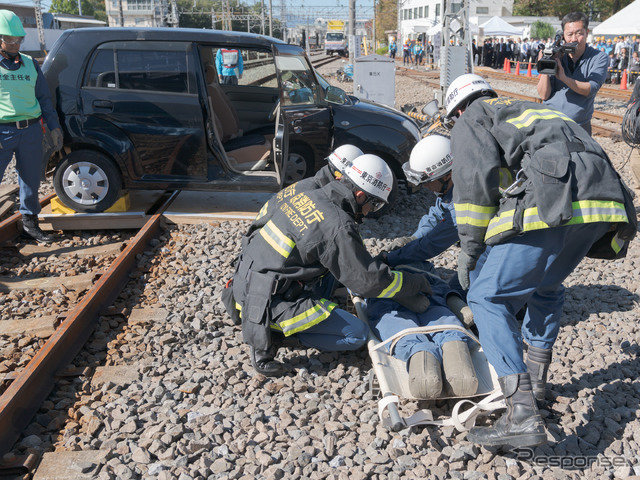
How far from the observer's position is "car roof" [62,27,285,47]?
22.2ft

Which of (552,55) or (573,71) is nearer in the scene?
(552,55)

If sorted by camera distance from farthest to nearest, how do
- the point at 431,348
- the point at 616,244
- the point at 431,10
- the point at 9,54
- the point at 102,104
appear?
the point at 431,10, the point at 102,104, the point at 9,54, the point at 431,348, the point at 616,244

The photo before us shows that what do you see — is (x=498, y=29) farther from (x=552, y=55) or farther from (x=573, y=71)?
(x=552, y=55)

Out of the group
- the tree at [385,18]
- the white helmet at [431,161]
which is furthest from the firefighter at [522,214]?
the tree at [385,18]

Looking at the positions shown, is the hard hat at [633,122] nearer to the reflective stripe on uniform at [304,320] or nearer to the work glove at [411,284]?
the work glove at [411,284]

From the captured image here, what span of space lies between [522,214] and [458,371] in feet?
3.43

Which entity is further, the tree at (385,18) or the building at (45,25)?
the tree at (385,18)

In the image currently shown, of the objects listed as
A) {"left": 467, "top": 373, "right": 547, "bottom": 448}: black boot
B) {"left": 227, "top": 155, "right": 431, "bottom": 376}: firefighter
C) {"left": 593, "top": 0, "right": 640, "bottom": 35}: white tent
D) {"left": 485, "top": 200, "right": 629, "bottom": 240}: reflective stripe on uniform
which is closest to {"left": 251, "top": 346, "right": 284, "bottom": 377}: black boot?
{"left": 227, "top": 155, "right": 431, "bottom": 376}: firefighter

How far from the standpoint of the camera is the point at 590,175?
2.98 metres

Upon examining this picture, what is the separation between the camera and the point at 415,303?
424 centimetres

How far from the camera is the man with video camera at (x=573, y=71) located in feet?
18.0

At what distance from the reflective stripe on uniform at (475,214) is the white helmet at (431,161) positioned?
138cm

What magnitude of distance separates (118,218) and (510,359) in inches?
197

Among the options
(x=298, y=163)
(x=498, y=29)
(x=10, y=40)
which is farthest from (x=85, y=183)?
(x=498, y=29)
